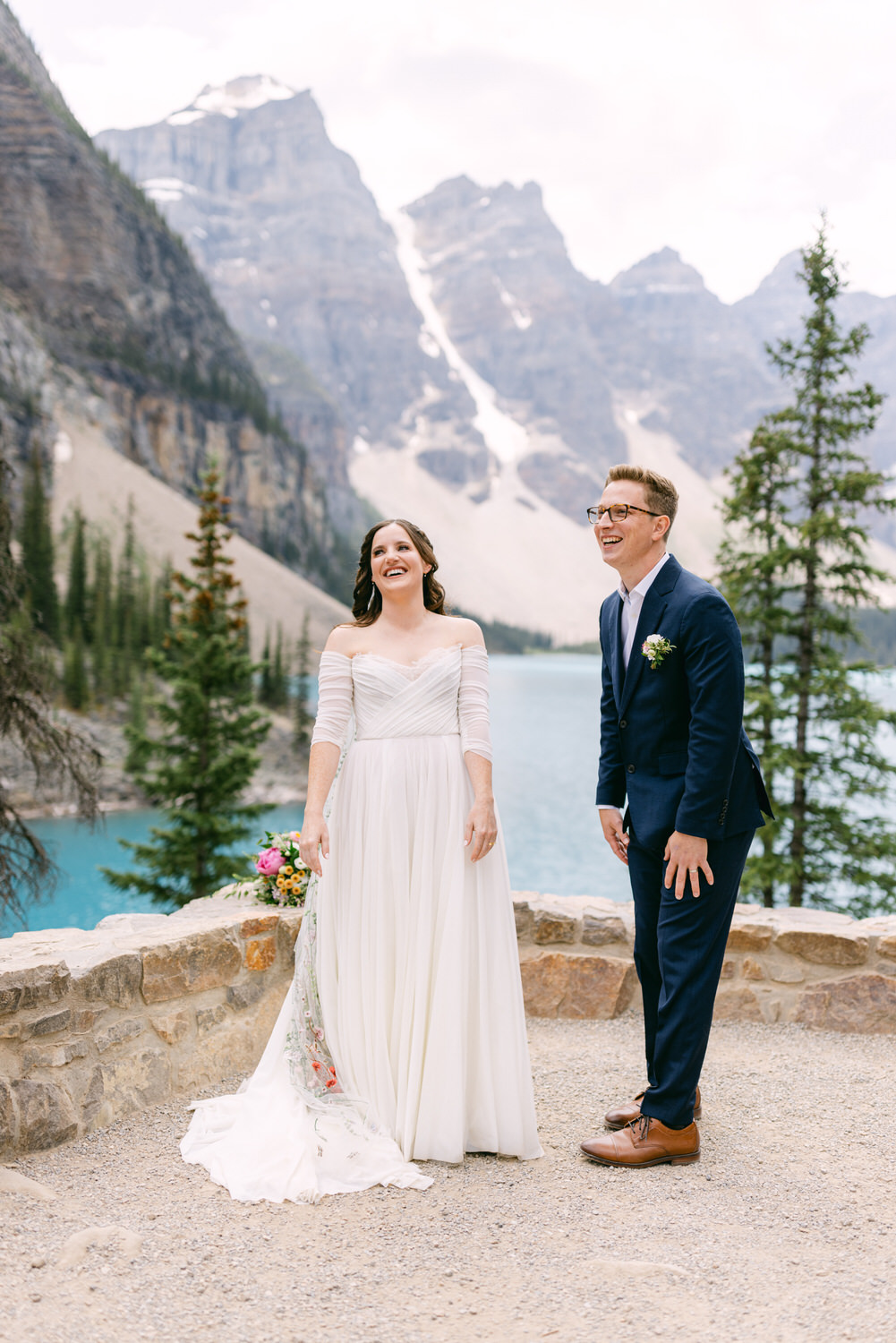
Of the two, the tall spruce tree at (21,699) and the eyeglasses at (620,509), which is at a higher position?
the eyeglasses at (620,509)

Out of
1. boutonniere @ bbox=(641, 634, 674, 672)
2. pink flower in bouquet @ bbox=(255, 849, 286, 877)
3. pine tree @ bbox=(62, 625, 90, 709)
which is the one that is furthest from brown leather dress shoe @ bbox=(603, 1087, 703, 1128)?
pine tree @ bbox=(62, 625, 90, 709)

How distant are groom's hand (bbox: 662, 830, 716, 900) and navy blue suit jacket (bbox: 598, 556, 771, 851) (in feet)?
0.11

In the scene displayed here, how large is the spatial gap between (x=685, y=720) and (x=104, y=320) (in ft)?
269

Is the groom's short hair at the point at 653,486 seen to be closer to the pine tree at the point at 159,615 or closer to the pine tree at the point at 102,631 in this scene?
the pine tree at the point at 102,631

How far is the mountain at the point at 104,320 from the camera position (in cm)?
6856

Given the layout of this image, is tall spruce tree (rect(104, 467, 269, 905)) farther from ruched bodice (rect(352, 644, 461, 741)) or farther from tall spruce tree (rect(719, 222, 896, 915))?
ruched bodice (rect(352, 644, 461, 741))

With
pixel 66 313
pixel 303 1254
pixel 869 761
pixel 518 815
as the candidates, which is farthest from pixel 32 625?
pixel 66 313

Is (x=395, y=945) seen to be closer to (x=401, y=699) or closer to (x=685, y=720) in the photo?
(x=401, y=699)

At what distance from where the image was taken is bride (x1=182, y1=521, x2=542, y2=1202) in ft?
9.33

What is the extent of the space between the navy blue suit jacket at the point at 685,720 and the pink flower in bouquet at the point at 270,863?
1.62m

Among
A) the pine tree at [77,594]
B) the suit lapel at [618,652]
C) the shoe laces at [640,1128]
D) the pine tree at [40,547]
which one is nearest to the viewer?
the shoe laces at [640,1128]

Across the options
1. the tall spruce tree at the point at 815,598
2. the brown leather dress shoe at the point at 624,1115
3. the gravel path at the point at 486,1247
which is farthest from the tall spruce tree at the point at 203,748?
the gravel path at the point at 486,1247

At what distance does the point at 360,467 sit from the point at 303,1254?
182466mm

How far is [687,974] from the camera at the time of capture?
2812 millimetres
